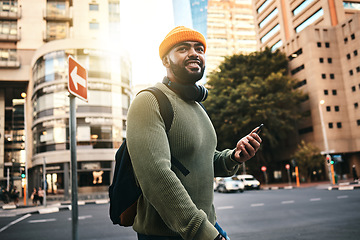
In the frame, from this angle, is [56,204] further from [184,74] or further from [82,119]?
[184,74]

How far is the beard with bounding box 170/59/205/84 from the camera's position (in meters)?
1.68

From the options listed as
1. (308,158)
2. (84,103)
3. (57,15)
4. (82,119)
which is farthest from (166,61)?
(57,15)

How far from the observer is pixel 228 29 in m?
89.1

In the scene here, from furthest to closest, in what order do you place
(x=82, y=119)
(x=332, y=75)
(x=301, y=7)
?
1. (x=301, y=7)
2. (x=332, y=75)
3. (x=82, y=119)

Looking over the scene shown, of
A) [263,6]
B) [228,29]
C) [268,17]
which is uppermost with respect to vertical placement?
[228,29]

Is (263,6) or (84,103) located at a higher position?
(263,6)

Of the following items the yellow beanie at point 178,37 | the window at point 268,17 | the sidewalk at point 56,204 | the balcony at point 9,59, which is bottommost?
the sidewalk at point 56,204

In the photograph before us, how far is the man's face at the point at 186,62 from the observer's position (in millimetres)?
1681

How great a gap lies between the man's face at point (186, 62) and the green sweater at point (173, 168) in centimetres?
11

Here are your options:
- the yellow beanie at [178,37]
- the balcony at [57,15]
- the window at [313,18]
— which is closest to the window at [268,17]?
the window at [313,18]

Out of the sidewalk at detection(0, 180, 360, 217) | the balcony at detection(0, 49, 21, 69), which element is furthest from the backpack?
the balcony at detection(0, 49, 21, 69)

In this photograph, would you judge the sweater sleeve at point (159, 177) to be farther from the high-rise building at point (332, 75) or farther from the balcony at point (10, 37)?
the balcony at point (10, 37)

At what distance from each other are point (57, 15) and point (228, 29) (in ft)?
195

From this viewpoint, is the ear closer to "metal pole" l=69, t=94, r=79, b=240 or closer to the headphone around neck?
the headphone around neck
